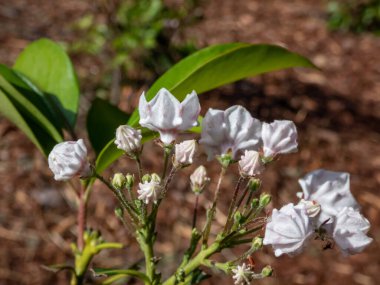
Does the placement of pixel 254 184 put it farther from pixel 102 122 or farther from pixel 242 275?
pixel 102 122

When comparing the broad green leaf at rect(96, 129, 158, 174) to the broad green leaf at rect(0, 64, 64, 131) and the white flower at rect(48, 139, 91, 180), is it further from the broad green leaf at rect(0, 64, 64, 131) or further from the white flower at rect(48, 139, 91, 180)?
the broad green leaf at rect(0, 64, 64, 131)

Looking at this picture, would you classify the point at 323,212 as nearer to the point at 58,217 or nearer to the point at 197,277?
the point at 197,277

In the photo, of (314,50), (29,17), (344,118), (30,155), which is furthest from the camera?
(314,50)

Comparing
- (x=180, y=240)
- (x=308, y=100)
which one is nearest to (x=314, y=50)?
(x=308, y=100)

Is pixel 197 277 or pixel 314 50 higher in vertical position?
pixel 197 277

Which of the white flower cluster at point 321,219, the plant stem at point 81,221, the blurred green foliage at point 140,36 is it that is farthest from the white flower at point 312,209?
the blurred green foliage at point 140,36
